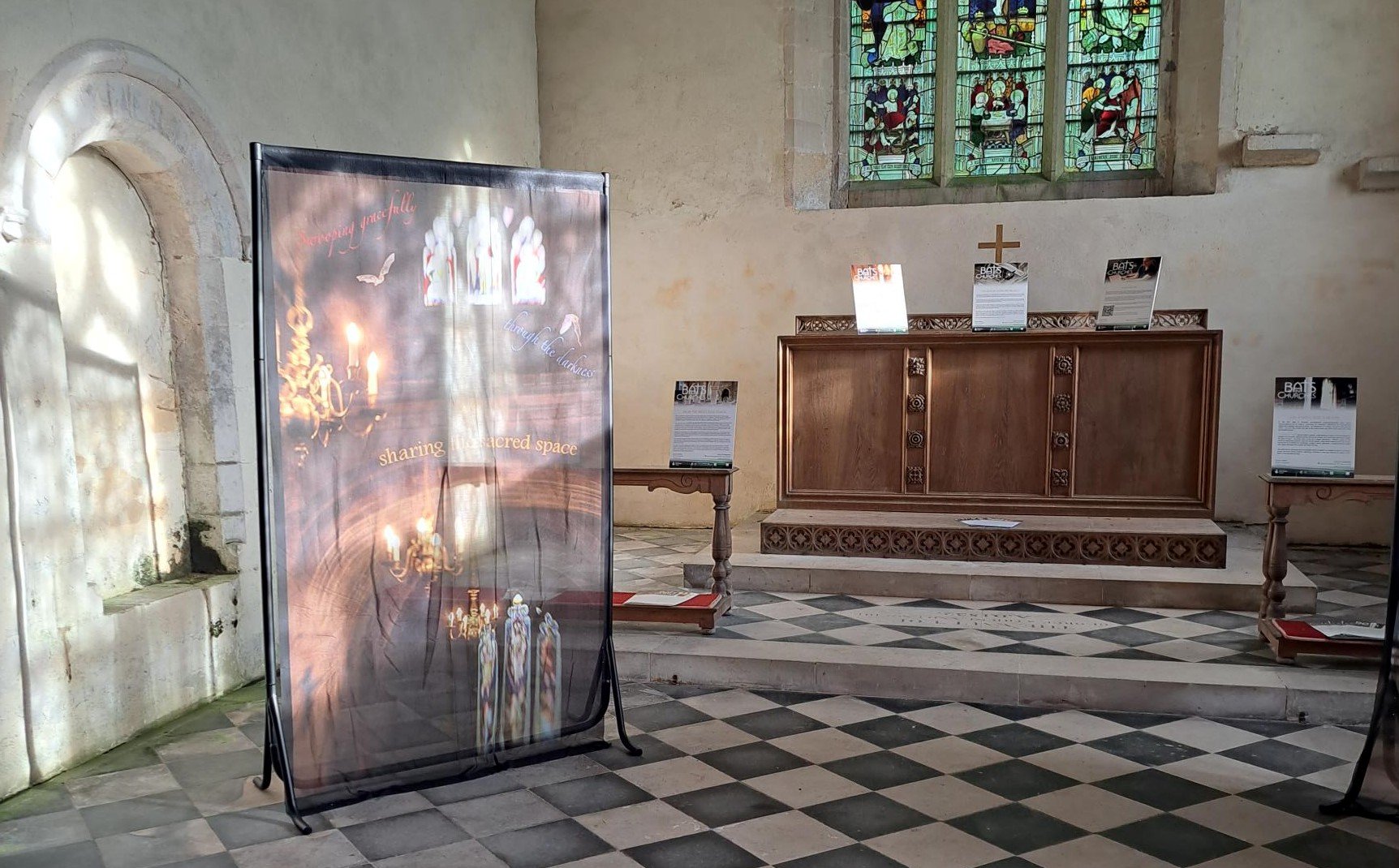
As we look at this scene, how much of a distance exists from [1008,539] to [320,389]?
4.25 meters

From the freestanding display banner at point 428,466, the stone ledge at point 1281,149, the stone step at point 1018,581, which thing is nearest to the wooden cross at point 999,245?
the stone ledge at point 1281,149

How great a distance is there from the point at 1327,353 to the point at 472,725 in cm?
655

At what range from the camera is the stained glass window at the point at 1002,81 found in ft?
26.9

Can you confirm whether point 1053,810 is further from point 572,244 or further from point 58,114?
point 58,114

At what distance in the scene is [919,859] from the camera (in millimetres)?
3117

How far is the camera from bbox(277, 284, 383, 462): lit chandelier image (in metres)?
3.33

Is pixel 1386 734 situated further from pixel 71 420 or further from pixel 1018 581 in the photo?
pixel 71 420

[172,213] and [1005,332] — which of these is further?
[1005,332]

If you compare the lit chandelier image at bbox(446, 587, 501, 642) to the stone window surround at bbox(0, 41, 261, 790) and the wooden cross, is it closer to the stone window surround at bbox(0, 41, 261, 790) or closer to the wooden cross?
the stone window surround at bbox(0, 41, 261, 790)

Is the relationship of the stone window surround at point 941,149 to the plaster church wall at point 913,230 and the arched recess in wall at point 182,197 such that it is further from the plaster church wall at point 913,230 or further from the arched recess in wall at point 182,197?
the arched recess in wall at point 182,197

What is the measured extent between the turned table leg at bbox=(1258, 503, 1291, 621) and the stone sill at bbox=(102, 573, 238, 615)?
4.75m

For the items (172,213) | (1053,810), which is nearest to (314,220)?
(172,213)

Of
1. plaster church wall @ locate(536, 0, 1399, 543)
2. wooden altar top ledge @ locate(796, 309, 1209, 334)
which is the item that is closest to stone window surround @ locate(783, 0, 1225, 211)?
plaster church wall @ locate(536, 0, 1399, 543)

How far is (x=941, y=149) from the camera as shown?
8.33 metres
